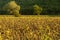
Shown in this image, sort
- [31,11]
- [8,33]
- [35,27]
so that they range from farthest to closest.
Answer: [31,11]
[35,27]
[8,33]

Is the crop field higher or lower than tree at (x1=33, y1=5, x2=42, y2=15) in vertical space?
higher

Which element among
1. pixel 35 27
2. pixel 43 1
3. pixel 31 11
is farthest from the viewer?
pixel 43 1

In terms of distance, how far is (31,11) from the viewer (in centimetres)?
3797

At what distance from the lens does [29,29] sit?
20.9 feet

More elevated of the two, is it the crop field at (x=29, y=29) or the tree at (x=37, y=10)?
the crop field at (x=29, y=29)

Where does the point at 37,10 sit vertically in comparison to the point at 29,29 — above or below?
below

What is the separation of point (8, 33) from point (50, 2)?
34.2 meters

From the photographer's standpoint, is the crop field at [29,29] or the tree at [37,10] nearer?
the crop field at [29,29]

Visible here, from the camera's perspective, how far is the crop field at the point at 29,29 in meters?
6.19

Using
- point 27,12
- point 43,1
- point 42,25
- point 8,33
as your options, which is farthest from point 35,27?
point 43,1

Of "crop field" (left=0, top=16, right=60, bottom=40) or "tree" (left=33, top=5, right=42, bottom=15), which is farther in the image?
"tree" (left=33, top=5, right=42, bottom=15)

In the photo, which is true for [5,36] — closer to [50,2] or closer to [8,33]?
[8,33]

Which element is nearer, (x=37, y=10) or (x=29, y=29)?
(x=29, y=29)

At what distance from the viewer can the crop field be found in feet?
20.3
